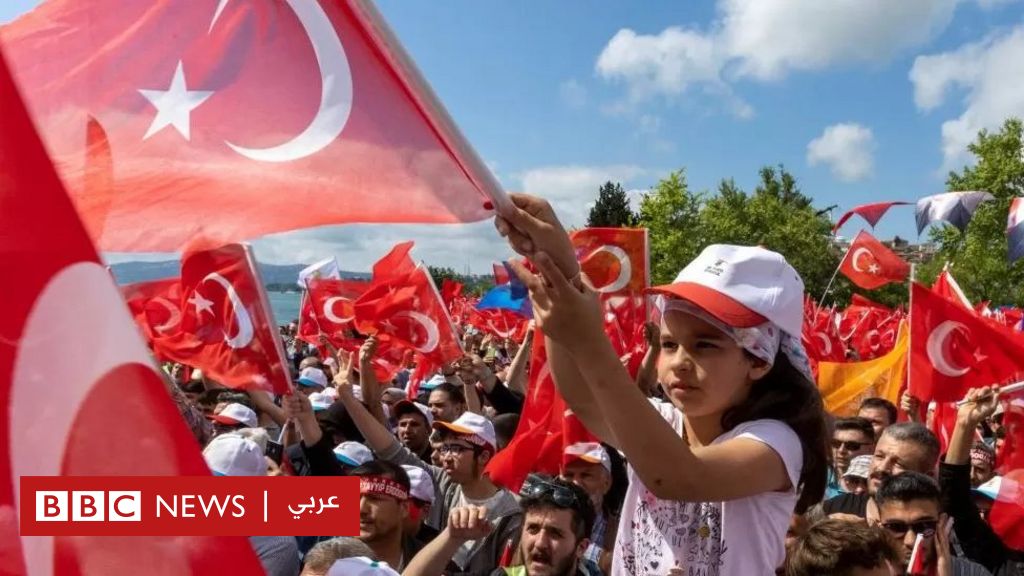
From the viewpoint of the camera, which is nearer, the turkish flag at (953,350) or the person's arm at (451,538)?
the person's arm at (451,538)

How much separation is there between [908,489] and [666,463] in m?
2.56

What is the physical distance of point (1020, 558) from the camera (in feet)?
13.4

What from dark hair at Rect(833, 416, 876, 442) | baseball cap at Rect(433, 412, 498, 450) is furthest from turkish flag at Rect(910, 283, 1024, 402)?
baseball cap at Rect(433, 412, 498, 450)

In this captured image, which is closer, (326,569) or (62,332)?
(62,332)

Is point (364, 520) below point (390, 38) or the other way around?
below

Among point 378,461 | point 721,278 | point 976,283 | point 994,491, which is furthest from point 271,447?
point 976,283

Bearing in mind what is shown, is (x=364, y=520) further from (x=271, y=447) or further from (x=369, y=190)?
(x=369, y=190)

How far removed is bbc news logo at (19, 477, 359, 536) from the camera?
115cm

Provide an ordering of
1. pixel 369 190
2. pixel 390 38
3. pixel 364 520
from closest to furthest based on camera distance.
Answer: pixel 390 38, pixel 369 190, pixel 364 520

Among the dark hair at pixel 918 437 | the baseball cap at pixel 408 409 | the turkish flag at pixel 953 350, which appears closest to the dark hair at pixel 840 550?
the dark hair at pixel 918 437

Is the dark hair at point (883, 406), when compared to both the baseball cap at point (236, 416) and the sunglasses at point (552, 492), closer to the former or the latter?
the sunglasses at point (552, 492)

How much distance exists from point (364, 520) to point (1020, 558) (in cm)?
302

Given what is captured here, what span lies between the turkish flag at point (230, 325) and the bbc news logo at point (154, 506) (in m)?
3.42

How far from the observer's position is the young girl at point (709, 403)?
4.85 feet
